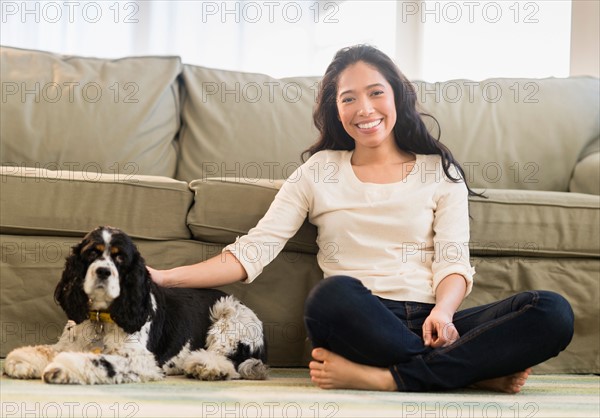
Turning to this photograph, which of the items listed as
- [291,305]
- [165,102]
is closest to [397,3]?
[165,102]

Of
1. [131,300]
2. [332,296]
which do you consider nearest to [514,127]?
[332,296]

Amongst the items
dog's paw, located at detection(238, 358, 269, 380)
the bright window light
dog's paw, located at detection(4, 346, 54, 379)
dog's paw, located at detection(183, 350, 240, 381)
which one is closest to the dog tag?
dog's paw, located at detection(4, 346, 54, 379)

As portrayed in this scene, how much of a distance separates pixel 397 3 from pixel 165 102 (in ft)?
6.76

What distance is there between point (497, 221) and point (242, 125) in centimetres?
116

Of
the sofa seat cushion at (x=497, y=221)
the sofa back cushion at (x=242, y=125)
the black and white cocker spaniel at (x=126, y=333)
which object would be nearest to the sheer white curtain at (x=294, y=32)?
the sofa back cushion at (x=242, y=125)

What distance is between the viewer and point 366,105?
2.46 m

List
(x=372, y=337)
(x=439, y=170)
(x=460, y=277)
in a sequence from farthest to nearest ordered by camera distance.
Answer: (x=439, y=170), (x=460, y=277), (x=372, y=337)

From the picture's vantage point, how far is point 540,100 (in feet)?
11.4

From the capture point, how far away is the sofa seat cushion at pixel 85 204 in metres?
2.54

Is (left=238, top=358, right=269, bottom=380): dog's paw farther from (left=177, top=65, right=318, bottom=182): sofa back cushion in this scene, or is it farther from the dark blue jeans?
(left=177, top=65, right=318, bottom=182): sofa back cushion

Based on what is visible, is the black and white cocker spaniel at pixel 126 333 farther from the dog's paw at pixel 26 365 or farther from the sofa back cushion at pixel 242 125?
the sofa back cushion at pixel 242 125

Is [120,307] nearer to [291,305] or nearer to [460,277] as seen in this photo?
[291,305]

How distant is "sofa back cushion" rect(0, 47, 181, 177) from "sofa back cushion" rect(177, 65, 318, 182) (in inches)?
3.3

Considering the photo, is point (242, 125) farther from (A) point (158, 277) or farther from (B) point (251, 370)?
Answer: (B) point (251, 370)
